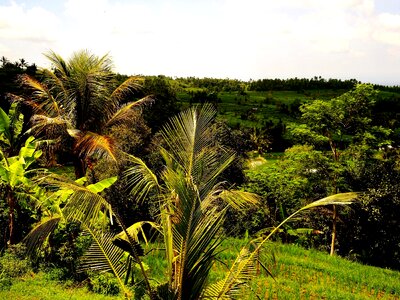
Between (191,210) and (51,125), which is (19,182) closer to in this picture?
(51,125)

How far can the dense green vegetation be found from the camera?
5672 millimetres

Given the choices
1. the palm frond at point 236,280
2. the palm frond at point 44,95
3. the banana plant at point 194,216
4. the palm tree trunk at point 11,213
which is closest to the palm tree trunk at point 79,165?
the palm frond at point 44,95

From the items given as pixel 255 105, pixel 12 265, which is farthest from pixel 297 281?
pixel 255 105

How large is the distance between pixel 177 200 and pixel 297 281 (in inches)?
284

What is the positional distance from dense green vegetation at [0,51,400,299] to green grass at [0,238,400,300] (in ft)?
0.21

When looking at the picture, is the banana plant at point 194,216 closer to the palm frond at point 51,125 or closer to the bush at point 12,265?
the bush at point 12,265

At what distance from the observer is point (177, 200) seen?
5.70 m

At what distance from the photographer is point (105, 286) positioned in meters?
9.41

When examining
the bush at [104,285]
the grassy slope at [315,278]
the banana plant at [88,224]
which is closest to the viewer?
the banana plant at [88,224]

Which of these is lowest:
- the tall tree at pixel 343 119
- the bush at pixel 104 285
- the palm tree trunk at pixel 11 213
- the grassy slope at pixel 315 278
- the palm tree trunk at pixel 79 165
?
the grassy slope at pixel 315 278

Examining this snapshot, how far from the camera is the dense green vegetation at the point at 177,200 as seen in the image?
5672mm

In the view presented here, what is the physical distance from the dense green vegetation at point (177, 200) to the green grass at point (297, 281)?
0.06 m

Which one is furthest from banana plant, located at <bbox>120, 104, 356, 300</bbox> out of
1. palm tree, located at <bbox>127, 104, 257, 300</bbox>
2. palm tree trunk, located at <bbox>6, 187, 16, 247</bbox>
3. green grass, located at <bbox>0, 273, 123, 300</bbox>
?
palm tree trunk, located at <bbox>6, 187, 16, 247</bbox>

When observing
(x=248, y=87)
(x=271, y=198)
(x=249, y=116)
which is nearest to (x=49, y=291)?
(x=271, y=198)
